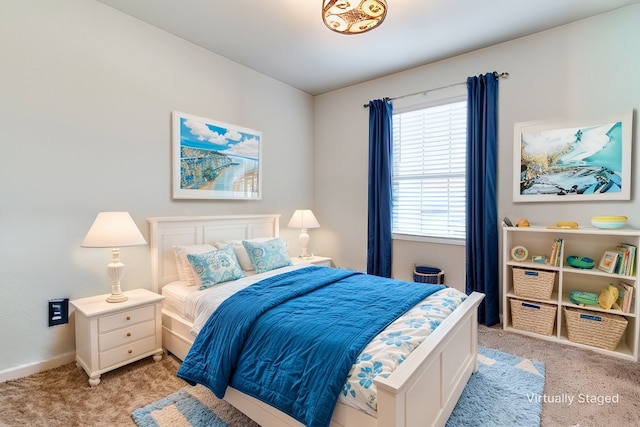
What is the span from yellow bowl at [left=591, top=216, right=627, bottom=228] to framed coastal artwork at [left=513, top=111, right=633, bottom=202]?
216mm

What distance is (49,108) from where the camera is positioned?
87.4 inches

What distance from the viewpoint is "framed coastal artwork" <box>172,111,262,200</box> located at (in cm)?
295

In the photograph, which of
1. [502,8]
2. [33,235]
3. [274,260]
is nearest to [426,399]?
[274,260]

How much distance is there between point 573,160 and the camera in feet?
8.89

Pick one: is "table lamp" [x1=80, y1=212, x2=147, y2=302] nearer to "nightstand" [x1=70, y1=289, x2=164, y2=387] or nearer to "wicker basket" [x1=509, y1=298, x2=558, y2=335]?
"nightstand" [x1=70, y1=289, x2=164, y2=387]

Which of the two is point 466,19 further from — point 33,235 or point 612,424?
point 33,235

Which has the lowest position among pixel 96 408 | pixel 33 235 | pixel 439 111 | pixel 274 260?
pixel 96 408

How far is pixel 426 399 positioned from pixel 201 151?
2.79 metres

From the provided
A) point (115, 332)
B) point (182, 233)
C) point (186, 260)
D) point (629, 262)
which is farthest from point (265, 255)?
point (629, 262)

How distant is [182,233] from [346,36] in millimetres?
2403

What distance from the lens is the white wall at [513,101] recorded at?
2541 millimetres

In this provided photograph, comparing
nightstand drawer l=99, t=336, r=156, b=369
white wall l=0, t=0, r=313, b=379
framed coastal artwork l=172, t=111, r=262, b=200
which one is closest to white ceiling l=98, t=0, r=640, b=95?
white wall l=0, t=0, r=313, b=379

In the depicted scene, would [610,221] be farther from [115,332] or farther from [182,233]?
[115,332]

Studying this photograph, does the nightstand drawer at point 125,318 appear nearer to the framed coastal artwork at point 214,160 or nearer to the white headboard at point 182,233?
the white headboard at point 182,233
